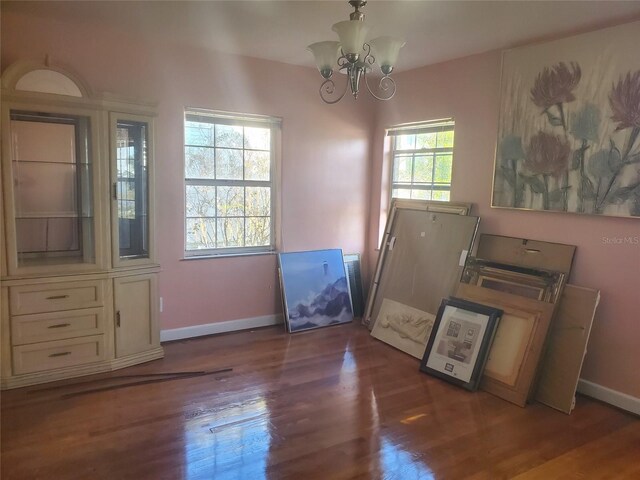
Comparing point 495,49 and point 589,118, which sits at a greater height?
point 495,49

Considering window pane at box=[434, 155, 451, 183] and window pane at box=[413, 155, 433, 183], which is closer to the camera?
window pane at box=[434, 155, 451, 183]

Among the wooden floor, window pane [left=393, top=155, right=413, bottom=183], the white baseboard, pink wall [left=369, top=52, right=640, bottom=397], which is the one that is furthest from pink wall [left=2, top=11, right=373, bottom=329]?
the white baseboard

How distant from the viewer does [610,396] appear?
3.14 m

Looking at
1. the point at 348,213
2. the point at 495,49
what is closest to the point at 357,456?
the point at 348,213

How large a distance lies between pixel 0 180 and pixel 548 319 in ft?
11.9

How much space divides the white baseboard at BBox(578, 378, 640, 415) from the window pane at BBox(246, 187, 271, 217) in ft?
9.52

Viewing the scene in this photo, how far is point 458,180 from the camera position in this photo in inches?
162

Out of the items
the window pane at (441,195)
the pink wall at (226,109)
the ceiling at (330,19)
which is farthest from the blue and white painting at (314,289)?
the ceiling at (330,19)

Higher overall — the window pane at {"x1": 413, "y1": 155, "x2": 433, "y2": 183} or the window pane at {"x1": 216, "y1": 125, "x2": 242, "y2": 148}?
the window pane at {"x1": 216, "y1": 125, "x2": 242, "y2": 148}

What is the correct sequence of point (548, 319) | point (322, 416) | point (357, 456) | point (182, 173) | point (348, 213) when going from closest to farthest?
1. point (357, 456)
2. point (322, 416)
3. point (548, 319)
4. point (182, 173)
5. point (348, 213)

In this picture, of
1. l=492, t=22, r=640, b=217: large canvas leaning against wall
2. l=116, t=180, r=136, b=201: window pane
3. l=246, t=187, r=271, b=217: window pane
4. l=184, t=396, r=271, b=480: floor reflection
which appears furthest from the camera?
l=246, t=187, r=271, b=217: window pane

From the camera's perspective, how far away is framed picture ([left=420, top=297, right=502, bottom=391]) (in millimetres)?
3316

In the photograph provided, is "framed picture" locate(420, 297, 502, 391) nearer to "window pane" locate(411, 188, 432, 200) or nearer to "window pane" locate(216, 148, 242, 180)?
"window pane" locate(411, 188, 432, 200)

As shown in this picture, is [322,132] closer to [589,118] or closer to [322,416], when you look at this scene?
[589,118]
